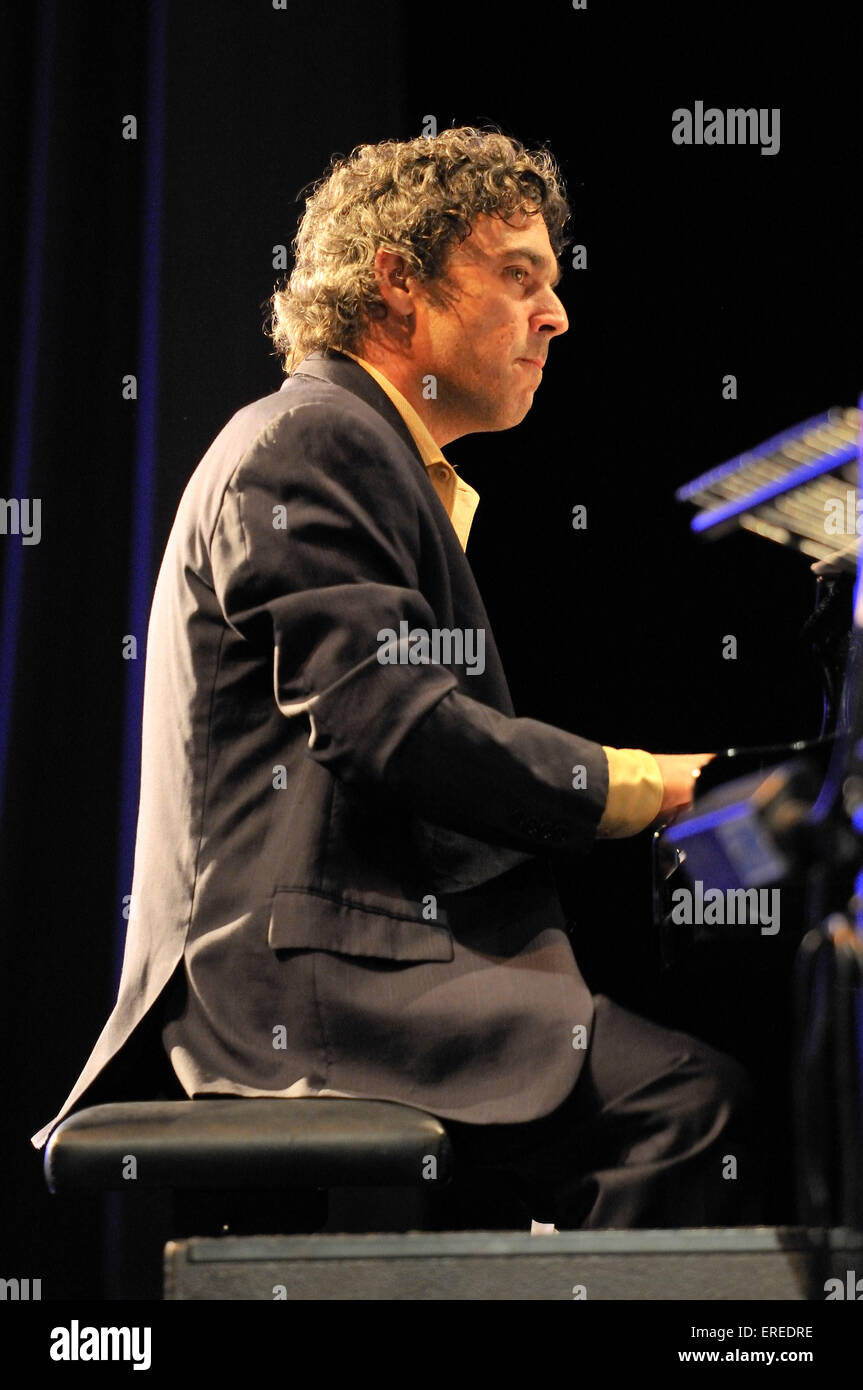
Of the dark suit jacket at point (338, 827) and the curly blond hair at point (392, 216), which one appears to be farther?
the curly blond hair at point (392, 216)

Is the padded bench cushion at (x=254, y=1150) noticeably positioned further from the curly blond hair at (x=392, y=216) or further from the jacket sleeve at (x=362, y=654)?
the curly blond hair at (x=392, y=216)

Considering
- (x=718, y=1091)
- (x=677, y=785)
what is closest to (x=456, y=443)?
(x=677, y=785)

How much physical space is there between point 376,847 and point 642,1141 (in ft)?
1.29

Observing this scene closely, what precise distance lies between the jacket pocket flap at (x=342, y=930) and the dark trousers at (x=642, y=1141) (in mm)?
165

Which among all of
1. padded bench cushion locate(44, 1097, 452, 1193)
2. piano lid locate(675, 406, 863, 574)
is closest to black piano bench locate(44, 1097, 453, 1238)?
padded bench cushion locate(44, 1097, 452, 1193)

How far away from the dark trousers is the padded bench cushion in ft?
0.48

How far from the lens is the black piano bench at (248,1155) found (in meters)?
1.32

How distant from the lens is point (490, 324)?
191 centimetres

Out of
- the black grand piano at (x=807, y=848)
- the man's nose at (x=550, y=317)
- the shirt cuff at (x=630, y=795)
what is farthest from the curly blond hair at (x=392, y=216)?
the shirt cuff at (x=630, y=795)

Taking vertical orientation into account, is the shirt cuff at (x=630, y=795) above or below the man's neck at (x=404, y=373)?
below

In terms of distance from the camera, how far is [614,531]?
261 cm

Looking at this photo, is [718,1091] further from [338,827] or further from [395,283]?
[395,283]

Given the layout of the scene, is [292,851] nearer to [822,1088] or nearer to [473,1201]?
[822,1088]

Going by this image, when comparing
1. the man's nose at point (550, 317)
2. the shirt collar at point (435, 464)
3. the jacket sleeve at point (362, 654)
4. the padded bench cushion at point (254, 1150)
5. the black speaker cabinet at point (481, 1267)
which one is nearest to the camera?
the black speaker cabinet at point (481, 1267)
